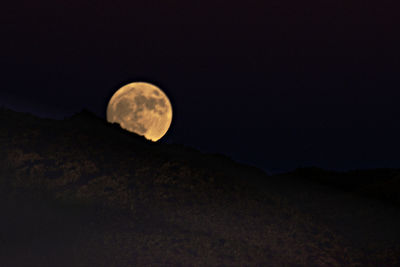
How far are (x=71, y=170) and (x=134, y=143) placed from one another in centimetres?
702

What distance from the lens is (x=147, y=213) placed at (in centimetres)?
2072

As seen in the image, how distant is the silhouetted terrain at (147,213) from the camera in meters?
17.5

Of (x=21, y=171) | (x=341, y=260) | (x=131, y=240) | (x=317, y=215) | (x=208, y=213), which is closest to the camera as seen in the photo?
(x=131, y=240)

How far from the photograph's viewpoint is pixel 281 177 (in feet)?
130

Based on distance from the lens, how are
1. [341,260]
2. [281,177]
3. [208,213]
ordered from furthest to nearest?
[281,177] < [208,213] < [341,260]

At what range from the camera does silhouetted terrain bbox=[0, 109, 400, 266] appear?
17.5 metres

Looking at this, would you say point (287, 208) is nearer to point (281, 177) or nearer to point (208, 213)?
point (208, 213)

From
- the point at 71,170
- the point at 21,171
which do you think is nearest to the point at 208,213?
the point at 71,170

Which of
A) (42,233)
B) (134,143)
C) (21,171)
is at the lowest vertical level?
(42,233)

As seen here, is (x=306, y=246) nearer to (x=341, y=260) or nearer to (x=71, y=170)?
(x=341, y=260)

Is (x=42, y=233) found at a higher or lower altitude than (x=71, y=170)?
lower

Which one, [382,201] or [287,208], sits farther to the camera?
[382,201]

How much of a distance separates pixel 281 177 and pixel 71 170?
21.4 meters

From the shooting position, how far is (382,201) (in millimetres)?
30578
